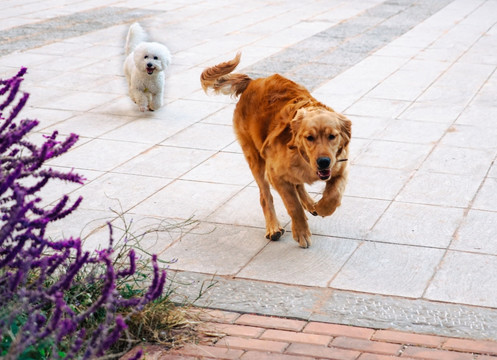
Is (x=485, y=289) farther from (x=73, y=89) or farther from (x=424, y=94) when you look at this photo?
(x=73, y=89)

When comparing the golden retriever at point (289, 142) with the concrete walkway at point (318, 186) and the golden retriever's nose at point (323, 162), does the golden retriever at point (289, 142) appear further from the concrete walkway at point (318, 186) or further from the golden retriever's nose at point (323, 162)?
the concrete walkway at point (318, 186)

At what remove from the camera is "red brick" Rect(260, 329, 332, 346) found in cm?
426

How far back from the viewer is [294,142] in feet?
17.6

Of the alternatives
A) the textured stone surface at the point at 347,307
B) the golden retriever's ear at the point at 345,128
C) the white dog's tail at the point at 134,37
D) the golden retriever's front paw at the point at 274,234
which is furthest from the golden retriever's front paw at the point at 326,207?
the white dog's tail at the point at 134,37

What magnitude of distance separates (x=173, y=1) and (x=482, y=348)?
44.8 feet

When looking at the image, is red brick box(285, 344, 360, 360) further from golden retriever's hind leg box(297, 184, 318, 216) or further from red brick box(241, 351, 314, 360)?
golden retriever's hind leg box(297, 184, 318, 216)

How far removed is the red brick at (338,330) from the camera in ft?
14.2

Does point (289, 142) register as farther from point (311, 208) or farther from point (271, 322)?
point (271, 322)

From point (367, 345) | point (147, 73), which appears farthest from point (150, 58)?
point (367, 345)

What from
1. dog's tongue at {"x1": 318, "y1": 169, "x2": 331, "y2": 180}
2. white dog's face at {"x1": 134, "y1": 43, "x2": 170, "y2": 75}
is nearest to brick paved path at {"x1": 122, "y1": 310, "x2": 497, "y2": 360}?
dog's tongue at {"x1": 318, "y1": 169, "x2": 331, "y2": 180}

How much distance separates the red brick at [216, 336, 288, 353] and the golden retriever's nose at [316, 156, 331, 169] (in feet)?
4.26

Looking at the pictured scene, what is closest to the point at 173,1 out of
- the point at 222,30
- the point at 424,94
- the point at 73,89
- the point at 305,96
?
the point at 222,30

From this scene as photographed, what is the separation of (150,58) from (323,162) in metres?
4.18

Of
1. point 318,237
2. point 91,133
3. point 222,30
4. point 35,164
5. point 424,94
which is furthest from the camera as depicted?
point 222,30
